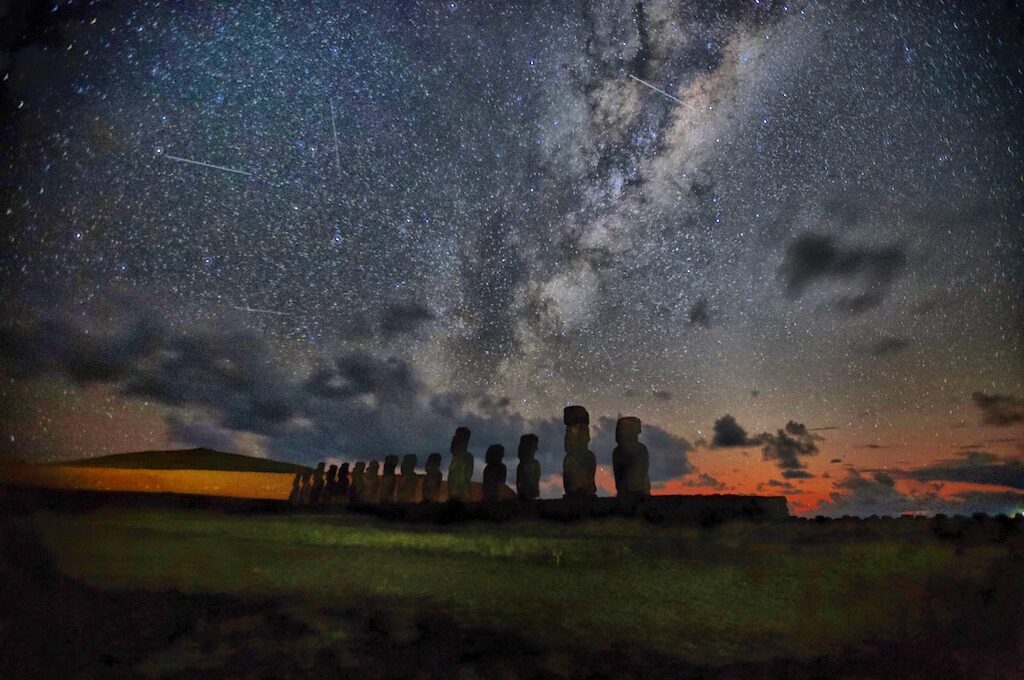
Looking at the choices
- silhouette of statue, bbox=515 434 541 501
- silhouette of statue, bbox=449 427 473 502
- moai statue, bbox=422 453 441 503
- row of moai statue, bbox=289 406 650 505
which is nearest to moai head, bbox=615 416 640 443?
row of moai statue, bbox=289 406 650 505

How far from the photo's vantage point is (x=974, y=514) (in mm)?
5176

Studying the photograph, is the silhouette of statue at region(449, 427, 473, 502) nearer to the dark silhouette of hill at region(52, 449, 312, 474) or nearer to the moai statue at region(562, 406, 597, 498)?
the moai statue at region(562, 406, 597, 498)

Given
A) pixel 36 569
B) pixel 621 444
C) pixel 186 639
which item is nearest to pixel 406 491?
pixel 621 444

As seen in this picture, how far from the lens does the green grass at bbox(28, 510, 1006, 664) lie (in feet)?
14.2

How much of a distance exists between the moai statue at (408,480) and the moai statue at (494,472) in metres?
6.45

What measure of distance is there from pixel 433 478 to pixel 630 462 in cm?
882

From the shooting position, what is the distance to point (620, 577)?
5.57 meters

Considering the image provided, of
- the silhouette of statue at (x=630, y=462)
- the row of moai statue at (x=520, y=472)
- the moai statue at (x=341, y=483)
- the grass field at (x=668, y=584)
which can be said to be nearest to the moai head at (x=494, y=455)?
the row of moai statue at (x=520, y=472)

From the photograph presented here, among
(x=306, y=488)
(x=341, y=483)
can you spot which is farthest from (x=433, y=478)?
(x=306, y=488)

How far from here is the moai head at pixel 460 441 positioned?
15.7 m

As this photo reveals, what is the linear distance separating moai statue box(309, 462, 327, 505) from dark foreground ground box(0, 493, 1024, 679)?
17948mm

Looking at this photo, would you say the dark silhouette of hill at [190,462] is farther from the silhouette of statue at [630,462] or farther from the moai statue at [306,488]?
Answer: the silhouette of statue at [630,462]

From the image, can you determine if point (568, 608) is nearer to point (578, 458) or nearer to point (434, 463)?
point (578, 458)

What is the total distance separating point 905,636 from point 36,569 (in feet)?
24.7
